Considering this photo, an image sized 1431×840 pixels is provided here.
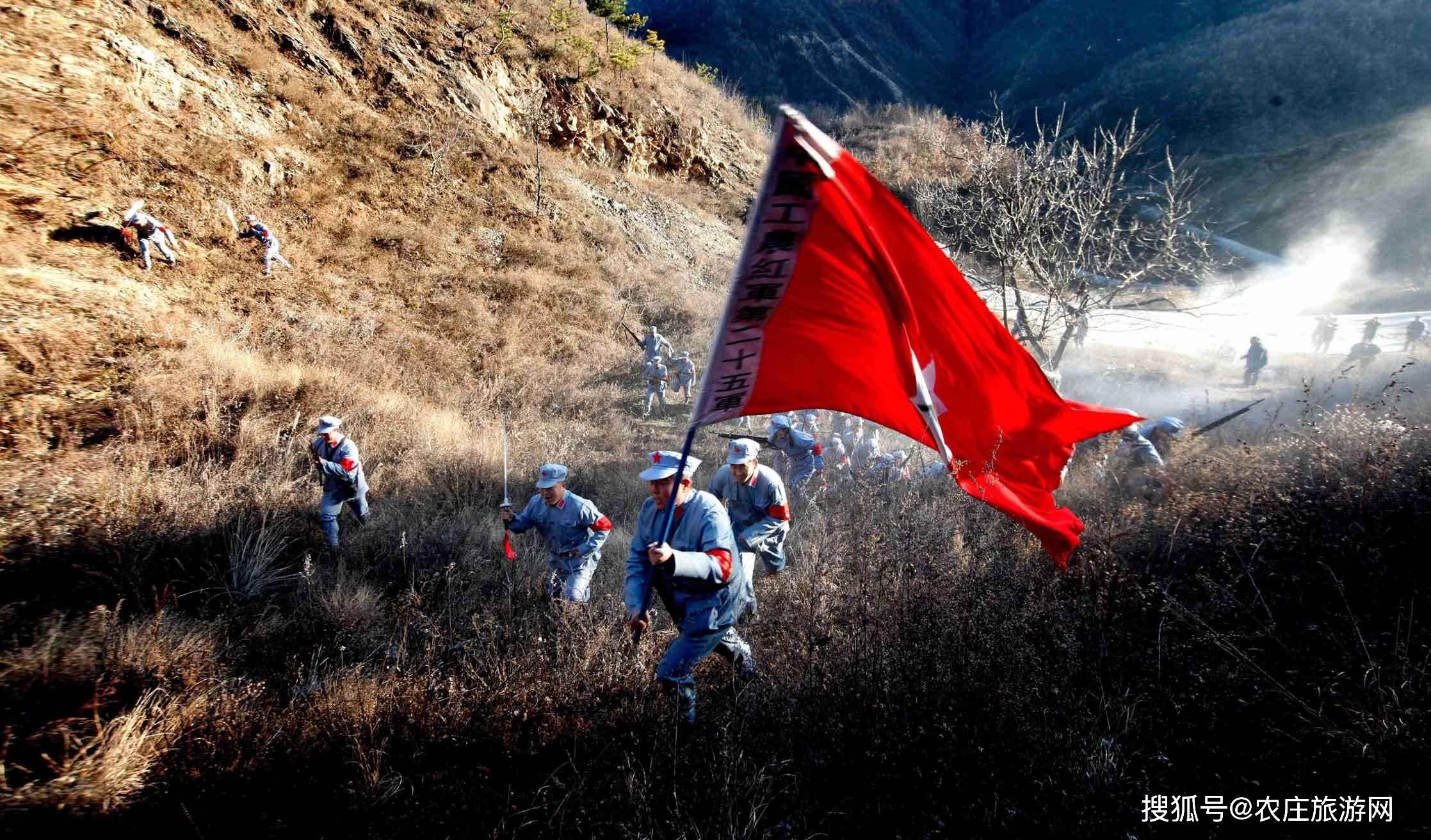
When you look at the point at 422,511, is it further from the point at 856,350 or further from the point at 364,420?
the point at 856,350

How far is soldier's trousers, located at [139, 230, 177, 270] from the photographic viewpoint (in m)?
9.37

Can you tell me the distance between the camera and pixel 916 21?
6644 cm

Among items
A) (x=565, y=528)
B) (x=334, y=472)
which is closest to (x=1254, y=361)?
(x=565, y=528)

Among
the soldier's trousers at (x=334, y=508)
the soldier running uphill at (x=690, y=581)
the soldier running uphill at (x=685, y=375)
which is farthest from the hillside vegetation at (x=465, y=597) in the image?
the soldier running uphill at (x=685, y=375)

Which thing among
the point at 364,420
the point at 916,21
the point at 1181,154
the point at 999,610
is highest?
the point at 916,21

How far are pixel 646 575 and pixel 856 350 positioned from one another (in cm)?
202

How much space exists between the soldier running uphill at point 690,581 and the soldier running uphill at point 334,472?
4150 millimetres

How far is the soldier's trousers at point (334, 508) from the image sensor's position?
19.7ft

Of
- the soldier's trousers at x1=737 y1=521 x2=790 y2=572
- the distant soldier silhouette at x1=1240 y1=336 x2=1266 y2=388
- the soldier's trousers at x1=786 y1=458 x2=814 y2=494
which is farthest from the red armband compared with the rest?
the distant soldier silhouette at x1=1240 y1=336 x2=1266 y2=388

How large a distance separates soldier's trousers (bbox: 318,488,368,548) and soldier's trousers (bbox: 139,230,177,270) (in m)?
6.89

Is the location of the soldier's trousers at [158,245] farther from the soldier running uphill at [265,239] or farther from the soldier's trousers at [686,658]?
the soldier's trousers at [686,658]

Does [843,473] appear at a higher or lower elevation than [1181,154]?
lower

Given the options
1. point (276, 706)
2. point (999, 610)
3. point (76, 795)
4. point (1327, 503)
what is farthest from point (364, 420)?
point (1327, 503)

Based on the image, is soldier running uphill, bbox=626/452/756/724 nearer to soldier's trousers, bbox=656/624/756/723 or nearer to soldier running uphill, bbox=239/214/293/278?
soldier's trousers, bbox=656/624/756/723
